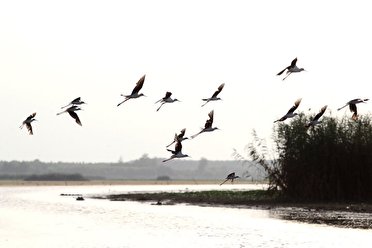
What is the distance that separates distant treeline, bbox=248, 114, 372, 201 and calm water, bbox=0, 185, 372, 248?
4.29 m

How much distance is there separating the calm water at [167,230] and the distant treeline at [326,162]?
429 cm

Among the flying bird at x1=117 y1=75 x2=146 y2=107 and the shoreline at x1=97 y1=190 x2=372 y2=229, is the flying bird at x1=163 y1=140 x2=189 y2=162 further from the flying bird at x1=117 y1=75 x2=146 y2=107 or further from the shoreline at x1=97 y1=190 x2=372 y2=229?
the shoreline at x1=97 y1=190 x2=372 y2=229

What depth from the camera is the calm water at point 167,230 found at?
87.4 ft

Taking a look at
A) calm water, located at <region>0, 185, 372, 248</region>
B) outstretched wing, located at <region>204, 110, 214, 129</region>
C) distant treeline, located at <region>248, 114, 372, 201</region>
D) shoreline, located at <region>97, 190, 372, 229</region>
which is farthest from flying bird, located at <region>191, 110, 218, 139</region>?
distant treeline, located at <region>248, 114, 372, 201</region>

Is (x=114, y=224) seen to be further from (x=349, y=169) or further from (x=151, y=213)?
(x=349, y=169)

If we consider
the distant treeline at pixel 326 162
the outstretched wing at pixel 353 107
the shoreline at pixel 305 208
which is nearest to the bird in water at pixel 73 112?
the outstretched wing at pixel 353 107

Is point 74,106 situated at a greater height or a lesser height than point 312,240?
greater

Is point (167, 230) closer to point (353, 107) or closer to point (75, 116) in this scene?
point (353, 107)

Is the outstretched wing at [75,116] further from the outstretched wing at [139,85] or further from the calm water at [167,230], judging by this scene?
the calm water at [167,230]

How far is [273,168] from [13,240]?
22.5 meters

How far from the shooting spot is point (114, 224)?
34844 millimetres

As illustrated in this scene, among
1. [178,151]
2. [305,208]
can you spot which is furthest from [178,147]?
[305,208]

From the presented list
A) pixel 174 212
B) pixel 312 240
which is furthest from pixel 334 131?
pixel 312 240

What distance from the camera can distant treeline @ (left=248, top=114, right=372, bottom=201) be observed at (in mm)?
44406
